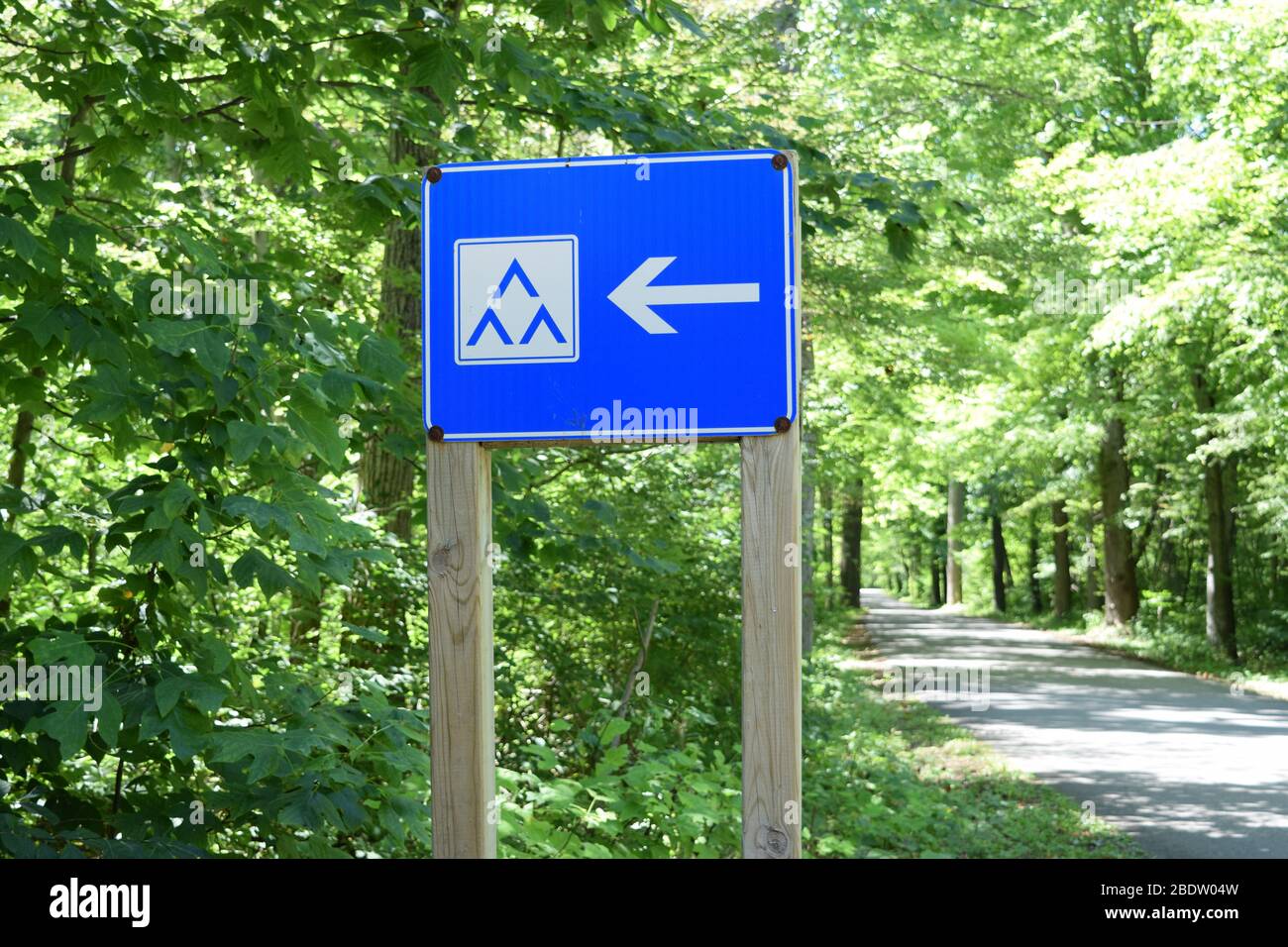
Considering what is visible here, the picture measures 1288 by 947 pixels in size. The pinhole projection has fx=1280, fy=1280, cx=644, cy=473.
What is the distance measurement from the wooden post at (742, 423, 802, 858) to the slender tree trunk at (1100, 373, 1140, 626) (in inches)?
1013

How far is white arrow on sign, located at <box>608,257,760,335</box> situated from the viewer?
10.3 feet

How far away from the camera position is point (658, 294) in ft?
10.3

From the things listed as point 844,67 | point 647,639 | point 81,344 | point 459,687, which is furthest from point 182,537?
point 844,67

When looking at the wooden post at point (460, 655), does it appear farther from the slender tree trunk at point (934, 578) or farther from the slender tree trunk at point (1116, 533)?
the slender tree trunk at point (934, 578)

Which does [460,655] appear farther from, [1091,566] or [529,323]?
[1091,566]

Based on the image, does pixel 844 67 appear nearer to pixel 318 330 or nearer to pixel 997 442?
pixel 318 330

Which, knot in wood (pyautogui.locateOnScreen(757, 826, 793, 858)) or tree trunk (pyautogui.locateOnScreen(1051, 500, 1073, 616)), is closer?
knot in wood (pyautogui.locateOnScreen(757, 826, 793, 858))

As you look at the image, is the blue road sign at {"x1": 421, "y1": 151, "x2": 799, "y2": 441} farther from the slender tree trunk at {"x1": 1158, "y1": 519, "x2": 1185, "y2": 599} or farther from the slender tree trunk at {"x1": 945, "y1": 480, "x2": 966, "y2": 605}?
the slender tree trunk at {"x1": 945, "y1": 480, "x2": 966, "y2": 605}

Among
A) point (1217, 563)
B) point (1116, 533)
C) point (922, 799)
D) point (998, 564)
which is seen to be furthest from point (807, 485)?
point (998, 564)

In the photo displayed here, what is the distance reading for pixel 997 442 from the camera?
29391 millimetres

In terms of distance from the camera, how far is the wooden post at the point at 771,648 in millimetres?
3158

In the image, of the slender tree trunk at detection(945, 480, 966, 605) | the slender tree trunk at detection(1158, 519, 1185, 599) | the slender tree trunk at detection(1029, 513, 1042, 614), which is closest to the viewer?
the slender tree trunk at detection(1158, 519, 1185, 599)

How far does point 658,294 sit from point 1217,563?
856 inches

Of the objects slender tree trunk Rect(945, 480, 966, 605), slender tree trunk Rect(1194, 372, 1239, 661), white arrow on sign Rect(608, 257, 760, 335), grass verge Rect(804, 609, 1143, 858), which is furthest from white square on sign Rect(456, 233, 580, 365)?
slender tree trunk Rect(945, 480, 966, 605)
